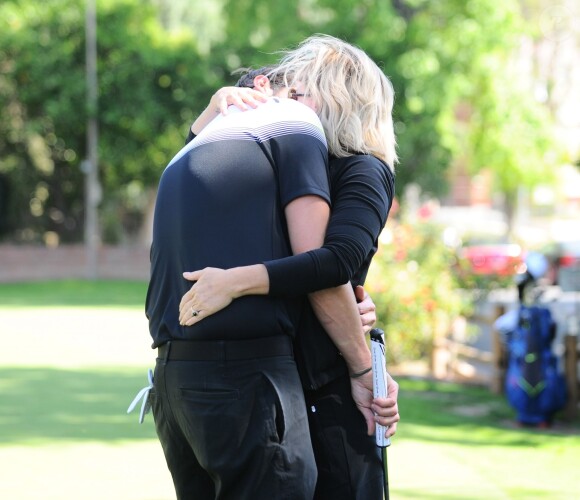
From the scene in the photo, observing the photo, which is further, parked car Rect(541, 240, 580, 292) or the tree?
the tree

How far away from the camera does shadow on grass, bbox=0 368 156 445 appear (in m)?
7.77

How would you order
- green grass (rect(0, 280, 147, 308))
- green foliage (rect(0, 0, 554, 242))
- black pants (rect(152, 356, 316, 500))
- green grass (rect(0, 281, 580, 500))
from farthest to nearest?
green foliage (rect(0, 0, 554, 242)) → green grass (rect(0, 280, 147, 308)) → green grass (rect(0, 281, 580, 500)) → black pants (rect(152, 356, 316, 500))

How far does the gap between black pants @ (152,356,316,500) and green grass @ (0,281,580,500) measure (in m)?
3.23

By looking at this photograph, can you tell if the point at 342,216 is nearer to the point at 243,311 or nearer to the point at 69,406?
the point at 243,311

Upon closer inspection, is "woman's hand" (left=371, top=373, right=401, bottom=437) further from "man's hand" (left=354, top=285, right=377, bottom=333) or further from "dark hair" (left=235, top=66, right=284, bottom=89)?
"dark hair" (left=235, top=66, right=284, bottom=89)

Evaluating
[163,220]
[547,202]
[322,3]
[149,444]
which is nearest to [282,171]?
[163,220]

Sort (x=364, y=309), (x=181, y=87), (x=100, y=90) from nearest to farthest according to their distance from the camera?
(x=364, y=309), (x=181, y=87), (x=100, y=90)

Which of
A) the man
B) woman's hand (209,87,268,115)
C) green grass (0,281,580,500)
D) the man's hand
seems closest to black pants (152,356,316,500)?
the man

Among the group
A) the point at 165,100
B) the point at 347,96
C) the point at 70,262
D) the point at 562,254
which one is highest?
the point at 165,100

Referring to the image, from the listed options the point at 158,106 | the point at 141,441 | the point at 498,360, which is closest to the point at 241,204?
the point at 141,441

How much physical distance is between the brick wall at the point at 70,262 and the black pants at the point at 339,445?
3273 cm

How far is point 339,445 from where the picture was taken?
305 cm

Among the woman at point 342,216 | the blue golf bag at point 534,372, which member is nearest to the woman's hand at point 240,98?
the woman at point 342,216

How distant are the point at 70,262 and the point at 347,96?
3381 cm
